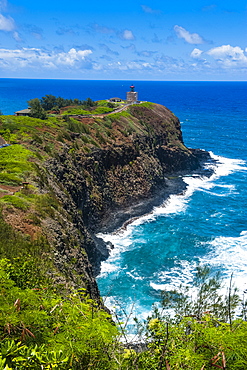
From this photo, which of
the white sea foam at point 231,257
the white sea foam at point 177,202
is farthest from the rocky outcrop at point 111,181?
the white sea foam at point 231,257

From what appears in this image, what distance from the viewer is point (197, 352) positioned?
800 cm

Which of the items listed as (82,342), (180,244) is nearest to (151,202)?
(180,244)

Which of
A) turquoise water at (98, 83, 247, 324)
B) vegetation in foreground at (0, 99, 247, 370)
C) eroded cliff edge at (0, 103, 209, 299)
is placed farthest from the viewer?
turquoise water at (98, 83, 247, 324)

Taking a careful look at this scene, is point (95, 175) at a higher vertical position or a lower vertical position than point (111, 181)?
higher

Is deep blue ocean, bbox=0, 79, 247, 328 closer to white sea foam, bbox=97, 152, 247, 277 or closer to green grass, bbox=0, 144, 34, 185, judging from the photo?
white sea foam, bbox=97, 152, 247, 277

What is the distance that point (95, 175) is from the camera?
5131 cm

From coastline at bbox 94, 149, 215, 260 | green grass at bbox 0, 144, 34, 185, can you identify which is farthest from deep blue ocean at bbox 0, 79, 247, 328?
green grass at bbox 0, 144, 34, 185

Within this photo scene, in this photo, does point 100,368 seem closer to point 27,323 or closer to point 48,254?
point 27,323

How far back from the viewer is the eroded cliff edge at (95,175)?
87.7 ft

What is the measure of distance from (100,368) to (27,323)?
212 centimetres

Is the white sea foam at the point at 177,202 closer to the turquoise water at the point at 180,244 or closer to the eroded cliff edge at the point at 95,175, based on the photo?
the turquoise water at the point at 180,244

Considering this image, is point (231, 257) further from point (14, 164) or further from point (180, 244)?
point (14, 164)

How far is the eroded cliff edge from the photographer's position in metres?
26.7

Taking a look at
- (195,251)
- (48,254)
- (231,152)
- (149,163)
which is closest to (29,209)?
(48,254)
